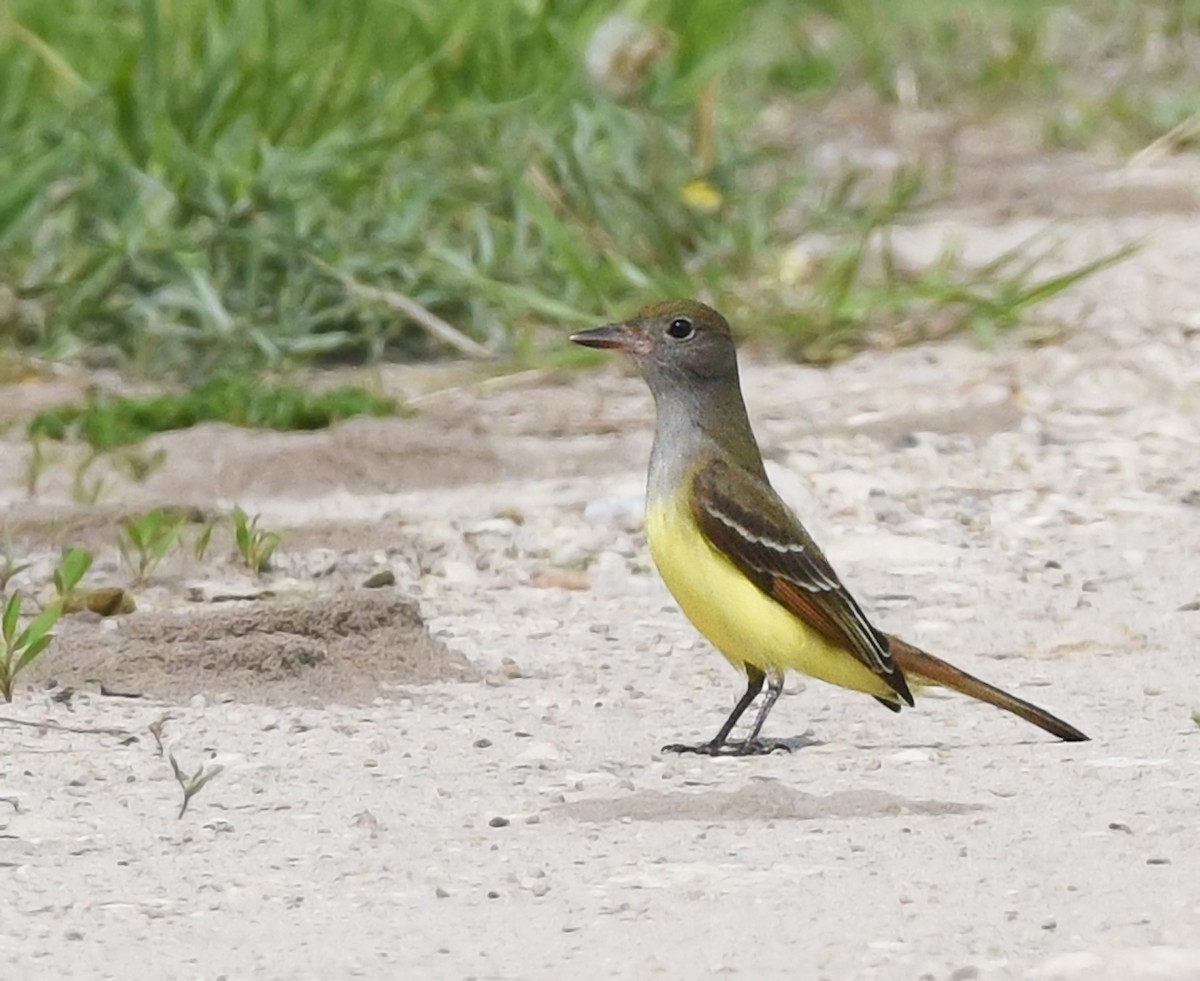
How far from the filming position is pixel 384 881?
4223 millimetres

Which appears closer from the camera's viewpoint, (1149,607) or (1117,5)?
(1149,607)

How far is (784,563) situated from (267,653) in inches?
40.3

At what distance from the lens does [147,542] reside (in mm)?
6301

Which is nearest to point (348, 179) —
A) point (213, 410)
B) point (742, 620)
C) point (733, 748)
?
point (213, 410)

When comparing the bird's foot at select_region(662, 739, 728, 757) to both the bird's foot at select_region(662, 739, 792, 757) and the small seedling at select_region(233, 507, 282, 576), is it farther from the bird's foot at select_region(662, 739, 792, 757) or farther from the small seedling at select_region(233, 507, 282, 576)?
the small seedling at select_region(233, 507, 282, 576)

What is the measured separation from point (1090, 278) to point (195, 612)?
173 inches

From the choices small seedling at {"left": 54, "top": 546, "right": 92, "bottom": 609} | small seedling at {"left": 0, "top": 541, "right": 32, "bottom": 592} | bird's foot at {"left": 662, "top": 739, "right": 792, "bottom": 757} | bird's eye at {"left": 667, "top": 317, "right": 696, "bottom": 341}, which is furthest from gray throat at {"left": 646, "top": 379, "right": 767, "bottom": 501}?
small seedling at {"left": 0, "top": 541, "right": 32, "bottom": 592}

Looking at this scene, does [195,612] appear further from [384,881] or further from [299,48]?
[299,48]

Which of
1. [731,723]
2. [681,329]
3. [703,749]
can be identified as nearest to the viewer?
[703,749]

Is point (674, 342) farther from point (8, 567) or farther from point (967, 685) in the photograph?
point (8, 567)

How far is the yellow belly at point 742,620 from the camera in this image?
208 inches

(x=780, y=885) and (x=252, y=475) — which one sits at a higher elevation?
(x=780, y=885)

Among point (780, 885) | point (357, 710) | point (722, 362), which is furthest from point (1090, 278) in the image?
point (780, 885)

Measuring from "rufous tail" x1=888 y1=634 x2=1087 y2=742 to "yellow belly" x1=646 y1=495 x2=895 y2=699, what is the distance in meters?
0.07
